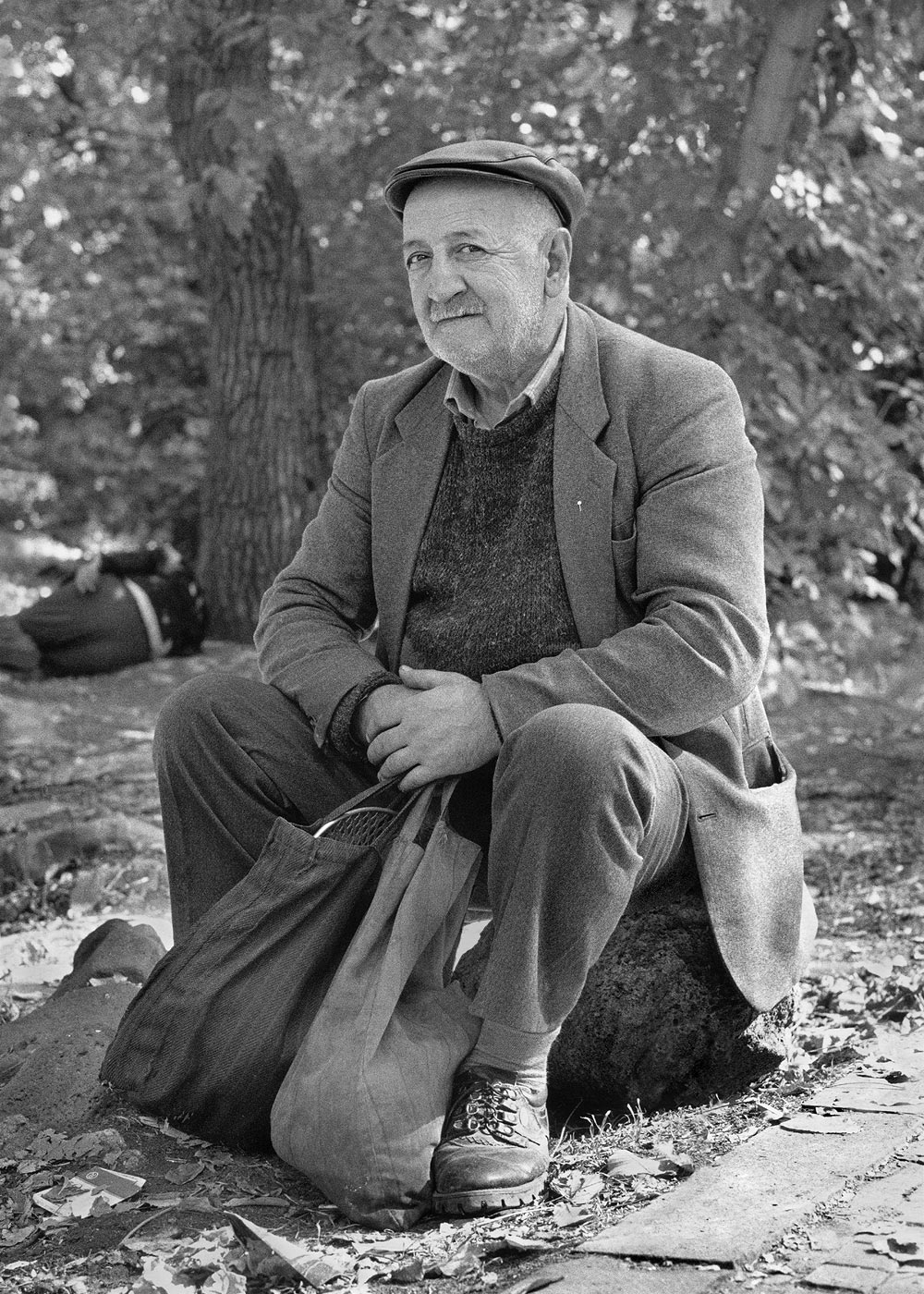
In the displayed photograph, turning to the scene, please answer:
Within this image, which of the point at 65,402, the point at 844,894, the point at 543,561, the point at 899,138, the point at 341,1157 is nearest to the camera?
the point at 341,1157

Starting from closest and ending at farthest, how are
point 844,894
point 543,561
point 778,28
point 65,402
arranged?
point 543,561, point 844,894, point 778,28, point 65,402

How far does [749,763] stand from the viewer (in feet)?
10.3

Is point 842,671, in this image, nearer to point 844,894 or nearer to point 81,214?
point 844,894

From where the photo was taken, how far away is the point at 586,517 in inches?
118

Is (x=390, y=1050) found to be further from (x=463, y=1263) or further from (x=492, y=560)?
(x=492, y=560)

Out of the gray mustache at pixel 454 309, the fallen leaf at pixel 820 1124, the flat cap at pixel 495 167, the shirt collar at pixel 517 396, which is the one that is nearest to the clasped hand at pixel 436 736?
the shirt collar at pixel 517 396

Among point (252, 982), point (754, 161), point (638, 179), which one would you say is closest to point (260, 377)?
point (638, 179)

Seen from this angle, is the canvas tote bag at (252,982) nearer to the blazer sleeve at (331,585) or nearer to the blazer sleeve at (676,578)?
the blazer sleeve at (676,578)

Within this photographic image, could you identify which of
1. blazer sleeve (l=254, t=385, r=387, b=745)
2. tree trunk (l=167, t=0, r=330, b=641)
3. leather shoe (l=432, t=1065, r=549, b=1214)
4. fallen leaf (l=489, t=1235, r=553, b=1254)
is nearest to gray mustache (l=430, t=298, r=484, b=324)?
blazer sleeve (l=254, t=385, r=387, b=745)

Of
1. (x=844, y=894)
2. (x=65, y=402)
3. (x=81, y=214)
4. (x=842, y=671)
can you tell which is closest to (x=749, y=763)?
(x=844, y=894)

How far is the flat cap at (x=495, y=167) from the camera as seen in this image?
9.73 ft

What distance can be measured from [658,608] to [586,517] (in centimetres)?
24

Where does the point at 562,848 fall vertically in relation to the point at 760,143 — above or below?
below

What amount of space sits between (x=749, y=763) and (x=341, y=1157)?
1.13 meters
